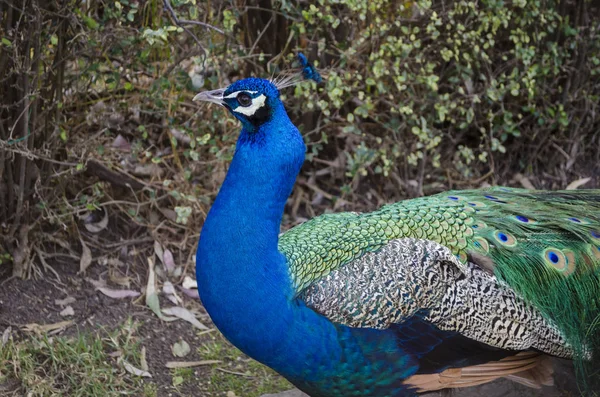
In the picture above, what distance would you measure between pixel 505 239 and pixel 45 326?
1.61 meters

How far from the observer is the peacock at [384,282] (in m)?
2.07

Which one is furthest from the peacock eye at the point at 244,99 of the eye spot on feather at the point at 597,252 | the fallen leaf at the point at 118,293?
the fallen leaf at the point at 118,293

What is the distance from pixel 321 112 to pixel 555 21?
4.26 feet

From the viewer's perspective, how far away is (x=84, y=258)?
10.6 feet

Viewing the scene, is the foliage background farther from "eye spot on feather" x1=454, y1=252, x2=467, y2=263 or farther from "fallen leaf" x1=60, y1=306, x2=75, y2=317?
"eye spot on feather" x1=454, y1=252, x2=467, y2=263

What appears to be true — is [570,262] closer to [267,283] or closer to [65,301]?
[267,283]

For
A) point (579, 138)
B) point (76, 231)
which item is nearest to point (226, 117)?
point (76, 231)

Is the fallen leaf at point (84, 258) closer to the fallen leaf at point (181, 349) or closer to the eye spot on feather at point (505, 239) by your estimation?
the fallen leaf at point (181, 349)

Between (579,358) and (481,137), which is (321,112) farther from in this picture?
(579,358)

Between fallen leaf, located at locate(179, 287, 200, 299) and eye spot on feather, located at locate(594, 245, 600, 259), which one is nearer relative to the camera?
eye spot on feather, located at locate(594, 245, 600, 259)

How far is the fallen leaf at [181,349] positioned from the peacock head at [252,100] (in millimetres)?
1171

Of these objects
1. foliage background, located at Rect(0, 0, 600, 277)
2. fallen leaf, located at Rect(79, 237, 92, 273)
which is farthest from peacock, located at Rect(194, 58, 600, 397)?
fallen leaf, located at Rect(79, 237, 92, 273)

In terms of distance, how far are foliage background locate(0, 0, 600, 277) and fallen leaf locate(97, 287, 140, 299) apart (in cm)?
21

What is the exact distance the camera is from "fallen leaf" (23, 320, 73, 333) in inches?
110
